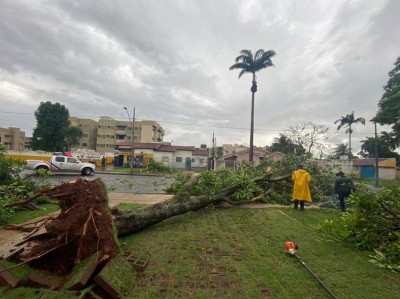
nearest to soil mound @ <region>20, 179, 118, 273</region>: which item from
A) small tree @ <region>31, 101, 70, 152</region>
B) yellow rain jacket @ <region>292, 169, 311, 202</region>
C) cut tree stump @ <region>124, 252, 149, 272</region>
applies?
cut tree stump @ <region>124, 252, 149, 272</region>

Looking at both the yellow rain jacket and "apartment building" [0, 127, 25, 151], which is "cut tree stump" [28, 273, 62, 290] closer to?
the yellow rain jacket

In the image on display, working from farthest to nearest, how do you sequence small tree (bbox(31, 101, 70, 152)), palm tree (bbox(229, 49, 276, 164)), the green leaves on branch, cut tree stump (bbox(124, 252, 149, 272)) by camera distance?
small tree (bbox(31, 101, 70, 152)) < palm tree (bbox(229, 49, 276, 164)) < the green leaves on branch < cut tree stump (bbox(124, 252, 149, 272))

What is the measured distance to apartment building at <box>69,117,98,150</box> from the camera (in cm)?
5694

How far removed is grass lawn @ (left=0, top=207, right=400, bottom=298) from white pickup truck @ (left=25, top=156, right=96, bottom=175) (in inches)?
658

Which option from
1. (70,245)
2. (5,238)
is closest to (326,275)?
(70,245)

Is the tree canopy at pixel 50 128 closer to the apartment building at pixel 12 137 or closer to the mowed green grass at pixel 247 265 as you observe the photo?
the apartment building at pixel 12 137

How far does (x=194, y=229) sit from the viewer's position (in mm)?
4805

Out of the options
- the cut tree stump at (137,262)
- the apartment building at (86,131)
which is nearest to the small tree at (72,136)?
the apartment building at (86,131)

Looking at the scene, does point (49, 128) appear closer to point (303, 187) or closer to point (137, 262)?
point (303, 187)

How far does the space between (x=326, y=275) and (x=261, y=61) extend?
23.5 m

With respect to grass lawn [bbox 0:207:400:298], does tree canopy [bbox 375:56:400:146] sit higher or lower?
higher

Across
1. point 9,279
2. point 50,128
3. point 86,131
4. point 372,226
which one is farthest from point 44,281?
point 86,131

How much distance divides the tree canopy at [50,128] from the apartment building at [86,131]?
2178 cm

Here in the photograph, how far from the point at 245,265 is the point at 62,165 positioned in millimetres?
19234
